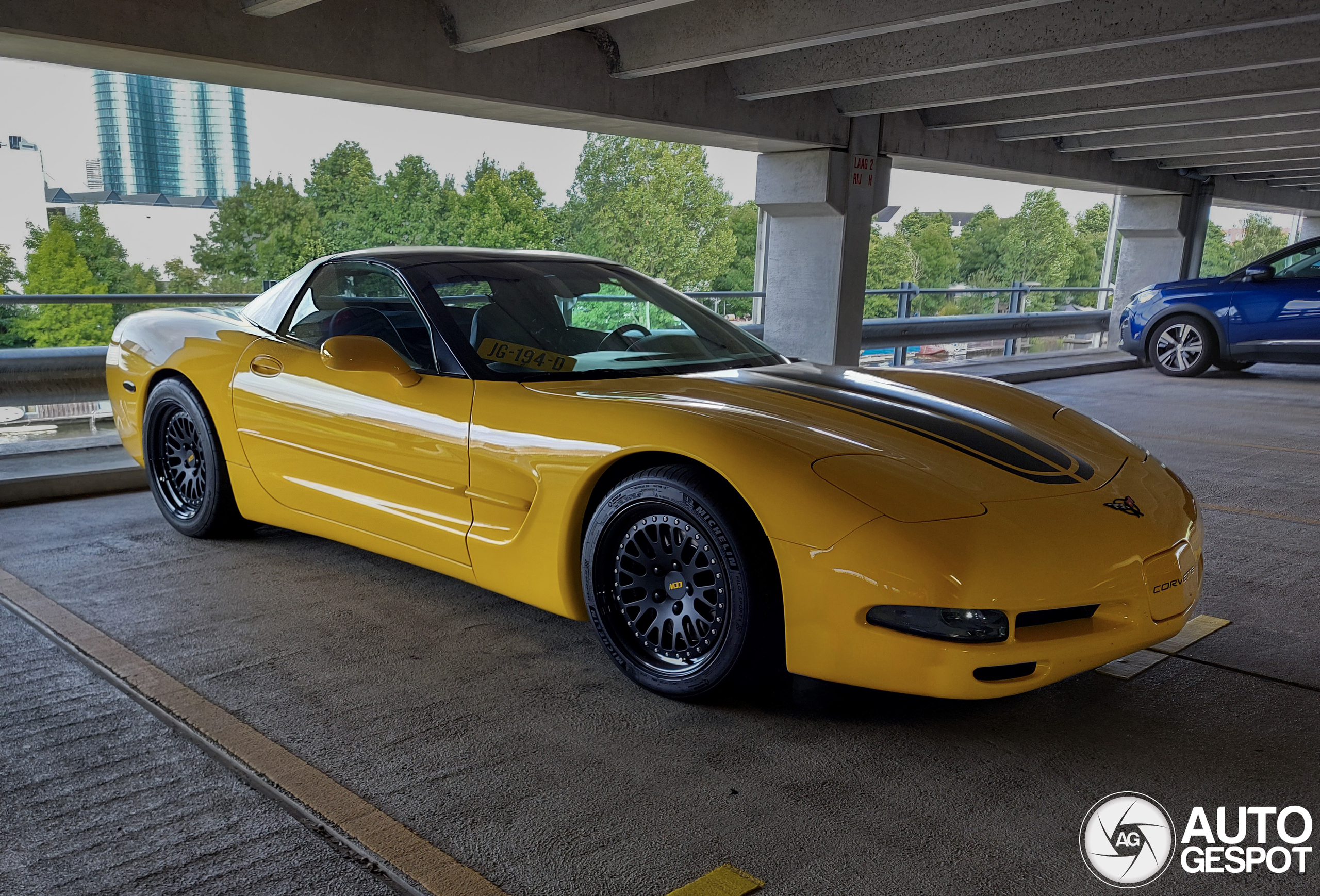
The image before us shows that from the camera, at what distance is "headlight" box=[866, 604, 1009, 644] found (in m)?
2.29

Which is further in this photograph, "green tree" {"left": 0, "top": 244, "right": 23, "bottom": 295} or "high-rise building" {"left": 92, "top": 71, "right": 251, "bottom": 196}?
"high-rise building" {"left": 92, "top": 71, "right": 251, "bottom": 196}

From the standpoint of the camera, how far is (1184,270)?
1466 centimetres

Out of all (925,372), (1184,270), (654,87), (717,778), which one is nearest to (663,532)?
(717,778)

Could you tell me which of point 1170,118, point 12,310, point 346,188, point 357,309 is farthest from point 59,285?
point 357,309

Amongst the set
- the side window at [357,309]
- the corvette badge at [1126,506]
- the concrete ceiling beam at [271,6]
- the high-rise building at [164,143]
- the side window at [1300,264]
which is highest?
the high-rise building at [164,143]

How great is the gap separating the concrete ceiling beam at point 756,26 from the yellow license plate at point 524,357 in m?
3.36

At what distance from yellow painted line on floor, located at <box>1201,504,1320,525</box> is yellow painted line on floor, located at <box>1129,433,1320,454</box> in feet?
7.04

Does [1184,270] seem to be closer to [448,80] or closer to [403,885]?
[448,80]

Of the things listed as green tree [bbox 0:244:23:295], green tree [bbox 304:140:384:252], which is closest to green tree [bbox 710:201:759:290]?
green tree [bbox 304:140:384:252]

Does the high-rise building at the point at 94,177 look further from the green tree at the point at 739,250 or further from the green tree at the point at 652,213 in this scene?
the green tree at the point at 739,250

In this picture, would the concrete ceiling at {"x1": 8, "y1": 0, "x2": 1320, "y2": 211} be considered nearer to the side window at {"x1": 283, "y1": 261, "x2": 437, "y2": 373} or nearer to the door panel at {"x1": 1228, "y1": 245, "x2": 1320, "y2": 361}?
the door panel at {"x1": 1228, "y1": 245, "x2": 1320, "y2": 361}

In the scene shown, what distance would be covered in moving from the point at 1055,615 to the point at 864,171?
288 inches

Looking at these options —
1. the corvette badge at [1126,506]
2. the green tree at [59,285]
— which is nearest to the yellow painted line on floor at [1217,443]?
the corvette badge at [1126,506]

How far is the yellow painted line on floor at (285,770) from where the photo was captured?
1.96 m
